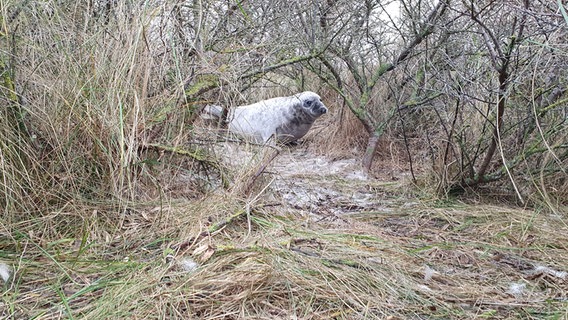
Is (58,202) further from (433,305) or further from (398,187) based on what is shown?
(398,187)

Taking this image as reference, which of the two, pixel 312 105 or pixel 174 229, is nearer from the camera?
pixel 174 229

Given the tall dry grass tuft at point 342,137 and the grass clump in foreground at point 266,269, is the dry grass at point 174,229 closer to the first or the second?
the grass clump in foreground at point 266,269

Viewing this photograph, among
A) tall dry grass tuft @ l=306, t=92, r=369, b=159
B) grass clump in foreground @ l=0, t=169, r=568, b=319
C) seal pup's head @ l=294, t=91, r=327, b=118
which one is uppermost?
seal pup's head @ l=294, t=91, r=327, b=118

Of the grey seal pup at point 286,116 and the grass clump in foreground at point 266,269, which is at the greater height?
the grey seal pup at point 286,116

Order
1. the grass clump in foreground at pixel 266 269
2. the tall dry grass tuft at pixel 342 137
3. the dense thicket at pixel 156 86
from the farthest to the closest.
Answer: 1. the tall dry grass tuft at pixel 342 137
2. the dense thicket at pixel 156 86
3. the grass clump in foreground at pixel 266 269

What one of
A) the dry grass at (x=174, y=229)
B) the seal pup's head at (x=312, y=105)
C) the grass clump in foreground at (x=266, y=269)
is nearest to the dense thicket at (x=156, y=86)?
the dry grass at (x=174, y=229)

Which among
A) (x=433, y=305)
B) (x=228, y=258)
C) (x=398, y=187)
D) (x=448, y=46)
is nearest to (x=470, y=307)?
(x=433, y=305)

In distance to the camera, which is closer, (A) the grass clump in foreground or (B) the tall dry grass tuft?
(A) the grass clump in foreground

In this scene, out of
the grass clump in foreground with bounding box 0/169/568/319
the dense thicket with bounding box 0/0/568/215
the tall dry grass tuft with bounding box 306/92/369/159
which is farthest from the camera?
the tall dry grass tuft with bounding box 306/92/369/159

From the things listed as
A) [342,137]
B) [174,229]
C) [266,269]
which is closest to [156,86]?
[174,229]

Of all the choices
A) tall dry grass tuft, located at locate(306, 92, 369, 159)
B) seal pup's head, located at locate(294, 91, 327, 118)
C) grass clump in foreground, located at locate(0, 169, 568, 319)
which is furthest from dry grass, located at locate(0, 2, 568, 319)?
seal pup's head, located at locate(294, 91, 327, 118)

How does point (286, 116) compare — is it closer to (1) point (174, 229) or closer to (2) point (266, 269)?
(1) point (174, 229)

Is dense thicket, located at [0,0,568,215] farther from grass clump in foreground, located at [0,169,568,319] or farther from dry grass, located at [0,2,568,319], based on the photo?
grass clump in foreground, located at [0,169,568,319]

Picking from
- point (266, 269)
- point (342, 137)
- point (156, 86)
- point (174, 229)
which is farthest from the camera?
point (342, 137)
